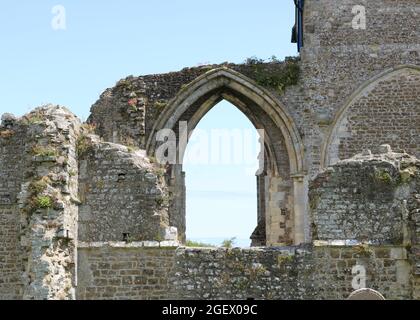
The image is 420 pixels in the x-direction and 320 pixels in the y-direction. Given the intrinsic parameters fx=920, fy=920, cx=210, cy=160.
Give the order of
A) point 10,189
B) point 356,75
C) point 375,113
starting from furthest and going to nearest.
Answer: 1. point 356,75
2. point 375,113
3. point 10,189

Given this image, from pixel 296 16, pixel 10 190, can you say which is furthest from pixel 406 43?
pixel 10 190

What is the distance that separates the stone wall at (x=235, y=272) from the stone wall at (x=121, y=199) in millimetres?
378

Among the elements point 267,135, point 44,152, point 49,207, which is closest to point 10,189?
point 44,152

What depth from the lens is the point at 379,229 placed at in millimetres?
12719

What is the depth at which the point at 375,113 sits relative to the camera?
2252 centimetres

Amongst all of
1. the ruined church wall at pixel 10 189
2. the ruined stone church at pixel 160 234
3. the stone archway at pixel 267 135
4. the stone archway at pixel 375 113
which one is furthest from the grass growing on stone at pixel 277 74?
the ruined stone church at pixel 160 234

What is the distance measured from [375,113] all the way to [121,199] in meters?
10.7

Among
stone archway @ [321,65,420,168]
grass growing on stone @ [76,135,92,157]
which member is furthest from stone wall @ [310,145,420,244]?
stone archway @ [321,65,420,168]

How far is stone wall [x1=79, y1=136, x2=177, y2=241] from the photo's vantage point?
43.7 ft

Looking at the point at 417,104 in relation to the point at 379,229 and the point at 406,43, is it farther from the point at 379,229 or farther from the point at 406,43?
the point at 379,229

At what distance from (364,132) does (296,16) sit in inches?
228

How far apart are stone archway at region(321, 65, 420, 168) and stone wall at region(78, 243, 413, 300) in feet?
32.3

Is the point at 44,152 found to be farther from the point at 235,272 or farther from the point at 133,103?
the point at 133,103

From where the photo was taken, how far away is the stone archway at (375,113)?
73.3 ft
